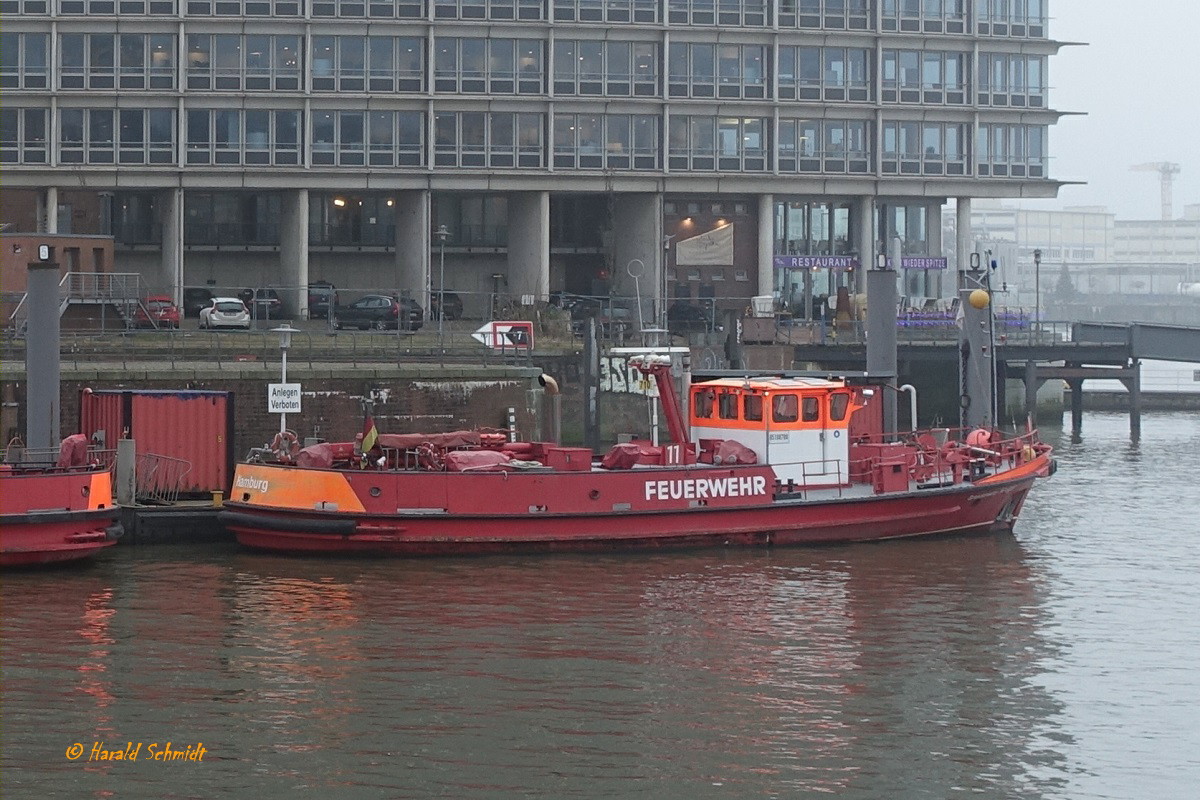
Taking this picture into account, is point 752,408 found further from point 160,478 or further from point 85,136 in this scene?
point 85,136

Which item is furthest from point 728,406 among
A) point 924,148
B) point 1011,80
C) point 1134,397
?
point 1011,80

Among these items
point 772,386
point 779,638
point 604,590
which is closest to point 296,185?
point 772,386

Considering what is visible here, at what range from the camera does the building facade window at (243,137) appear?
6238 cm

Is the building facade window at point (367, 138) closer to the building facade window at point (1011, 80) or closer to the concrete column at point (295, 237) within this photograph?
the concrete column at point (295, 237)

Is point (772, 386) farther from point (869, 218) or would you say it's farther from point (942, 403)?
point (869, 218)

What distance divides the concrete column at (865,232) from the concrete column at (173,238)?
2602 centimetres

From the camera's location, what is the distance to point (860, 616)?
26984 millimetres

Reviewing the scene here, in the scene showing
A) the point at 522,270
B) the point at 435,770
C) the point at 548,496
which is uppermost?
the point at 522,270

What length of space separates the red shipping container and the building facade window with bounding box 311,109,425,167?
30853mm

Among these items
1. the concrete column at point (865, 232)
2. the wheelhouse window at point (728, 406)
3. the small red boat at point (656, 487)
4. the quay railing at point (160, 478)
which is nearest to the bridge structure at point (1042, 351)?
the concrete column at point (865, 232)

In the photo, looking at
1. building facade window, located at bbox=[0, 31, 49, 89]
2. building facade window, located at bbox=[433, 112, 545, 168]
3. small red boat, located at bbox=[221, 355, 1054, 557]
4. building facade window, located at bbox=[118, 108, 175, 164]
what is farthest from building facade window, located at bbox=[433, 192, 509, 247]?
small red boat, located at bbox=[221, 355, 1054, 557]

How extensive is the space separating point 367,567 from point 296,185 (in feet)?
114

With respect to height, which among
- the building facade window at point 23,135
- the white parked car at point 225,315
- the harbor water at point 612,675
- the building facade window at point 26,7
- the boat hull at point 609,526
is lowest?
the harbor water at point 612,675

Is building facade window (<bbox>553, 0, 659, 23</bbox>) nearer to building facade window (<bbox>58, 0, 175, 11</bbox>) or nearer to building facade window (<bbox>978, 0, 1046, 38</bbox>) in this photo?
building facade window (<bbox>978, 0, 1046, 38</bbox>)
